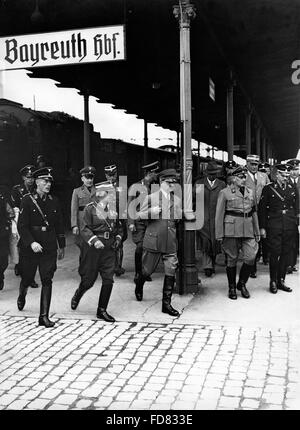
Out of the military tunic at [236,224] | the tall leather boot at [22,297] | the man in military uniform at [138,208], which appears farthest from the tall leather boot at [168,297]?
the tall leather boot at [22,297]

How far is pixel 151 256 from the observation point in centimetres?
603

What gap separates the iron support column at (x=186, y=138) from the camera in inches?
271

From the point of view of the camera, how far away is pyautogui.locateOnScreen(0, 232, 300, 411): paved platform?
3691 mm

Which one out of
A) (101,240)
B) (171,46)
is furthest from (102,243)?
(171,46)

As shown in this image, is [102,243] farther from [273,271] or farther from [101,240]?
[273,271]

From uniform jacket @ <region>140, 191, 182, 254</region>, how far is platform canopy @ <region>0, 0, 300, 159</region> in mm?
3478

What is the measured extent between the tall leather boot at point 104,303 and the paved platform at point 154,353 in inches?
4.4

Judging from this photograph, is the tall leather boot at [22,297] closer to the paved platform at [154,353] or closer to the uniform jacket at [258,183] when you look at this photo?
Result: the paved platform at [154,353]

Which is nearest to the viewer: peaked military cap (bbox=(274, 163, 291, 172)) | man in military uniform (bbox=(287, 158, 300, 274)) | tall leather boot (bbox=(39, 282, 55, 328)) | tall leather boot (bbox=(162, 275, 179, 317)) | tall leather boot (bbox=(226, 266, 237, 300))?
tall leather boot (bbox=(39, 282, 55, 328))

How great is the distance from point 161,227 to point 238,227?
48.6 inches

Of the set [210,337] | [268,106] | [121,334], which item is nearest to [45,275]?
[121,334]

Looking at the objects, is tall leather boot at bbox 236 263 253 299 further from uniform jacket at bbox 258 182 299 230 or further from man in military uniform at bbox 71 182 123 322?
man in military uniform at bbox 71 182 123 322

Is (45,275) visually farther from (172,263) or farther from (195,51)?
Result: (195,51)

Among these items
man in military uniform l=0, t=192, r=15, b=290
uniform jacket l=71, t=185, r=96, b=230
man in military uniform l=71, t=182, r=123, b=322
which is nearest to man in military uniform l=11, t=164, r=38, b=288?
man in military uniform l=0, t=192, r=15, b=290
